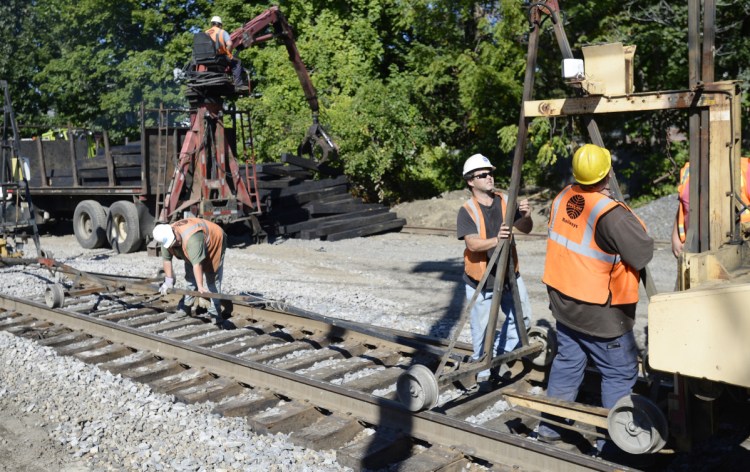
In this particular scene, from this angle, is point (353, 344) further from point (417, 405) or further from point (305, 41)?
point (305, 41)

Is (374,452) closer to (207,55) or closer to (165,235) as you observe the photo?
(165,235)

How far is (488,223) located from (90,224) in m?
13.6

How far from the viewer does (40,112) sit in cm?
3228

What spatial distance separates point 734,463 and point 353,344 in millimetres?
3562

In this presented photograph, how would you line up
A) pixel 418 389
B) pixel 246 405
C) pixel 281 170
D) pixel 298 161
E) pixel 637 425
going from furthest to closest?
pixel 281 170 < pixel 298 161 < pixel 246 405 < pixel 418 389 < pixel 637 425

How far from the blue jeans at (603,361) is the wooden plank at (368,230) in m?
12.2

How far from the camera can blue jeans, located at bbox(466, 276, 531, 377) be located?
5.55 metres

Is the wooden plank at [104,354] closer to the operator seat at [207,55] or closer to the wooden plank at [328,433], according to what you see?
the wooden plank at [328,433]

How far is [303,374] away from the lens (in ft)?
19.9

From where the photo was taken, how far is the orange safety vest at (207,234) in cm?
757

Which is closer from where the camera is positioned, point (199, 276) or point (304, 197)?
point (199, 276)

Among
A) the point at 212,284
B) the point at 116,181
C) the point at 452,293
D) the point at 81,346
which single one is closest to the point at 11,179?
the point at 116,181

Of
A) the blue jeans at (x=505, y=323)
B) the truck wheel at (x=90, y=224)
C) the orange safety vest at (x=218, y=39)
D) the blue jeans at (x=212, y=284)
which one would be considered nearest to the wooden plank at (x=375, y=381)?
the blue jeans at (x=505, y=323)

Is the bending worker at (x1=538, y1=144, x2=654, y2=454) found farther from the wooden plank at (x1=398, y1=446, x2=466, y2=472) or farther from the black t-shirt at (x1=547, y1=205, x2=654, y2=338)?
the wooden plank at (x1=398, y1=446, x2=466, y2=472)
